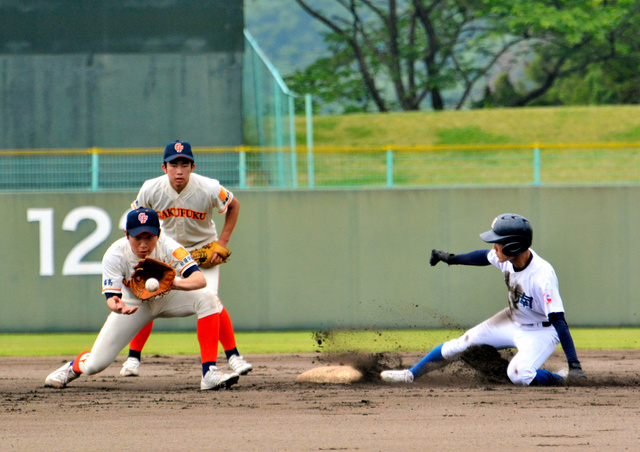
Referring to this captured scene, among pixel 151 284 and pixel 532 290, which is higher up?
pixel 151 284

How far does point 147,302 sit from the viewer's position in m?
6.63

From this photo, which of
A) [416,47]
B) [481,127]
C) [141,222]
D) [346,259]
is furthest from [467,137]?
[141,222]

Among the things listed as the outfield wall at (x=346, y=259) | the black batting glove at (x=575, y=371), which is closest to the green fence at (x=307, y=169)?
→ the outfield wall at (x=346, y=259)

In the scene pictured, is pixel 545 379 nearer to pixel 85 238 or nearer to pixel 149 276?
pixel 149 276

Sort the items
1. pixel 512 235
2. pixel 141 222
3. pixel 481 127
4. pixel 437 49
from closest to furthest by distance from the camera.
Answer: pixel 141 222 < pixel 512 235 < pixel 481 127 < pixel 437 49

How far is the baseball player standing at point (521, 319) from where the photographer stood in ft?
21.1

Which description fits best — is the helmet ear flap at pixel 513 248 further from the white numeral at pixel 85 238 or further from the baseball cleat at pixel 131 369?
the white numeral at pixel 85 238

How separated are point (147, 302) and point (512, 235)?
9.48 feet

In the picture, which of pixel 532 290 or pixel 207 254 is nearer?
pixel 532 290

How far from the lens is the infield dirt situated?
185 inches

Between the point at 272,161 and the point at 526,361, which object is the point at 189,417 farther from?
the point at 272,161

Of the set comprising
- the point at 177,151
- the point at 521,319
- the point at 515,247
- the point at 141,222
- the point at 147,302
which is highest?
the point at 177,151

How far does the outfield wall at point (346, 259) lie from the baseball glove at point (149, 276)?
673 cm

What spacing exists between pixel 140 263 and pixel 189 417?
139 cm
